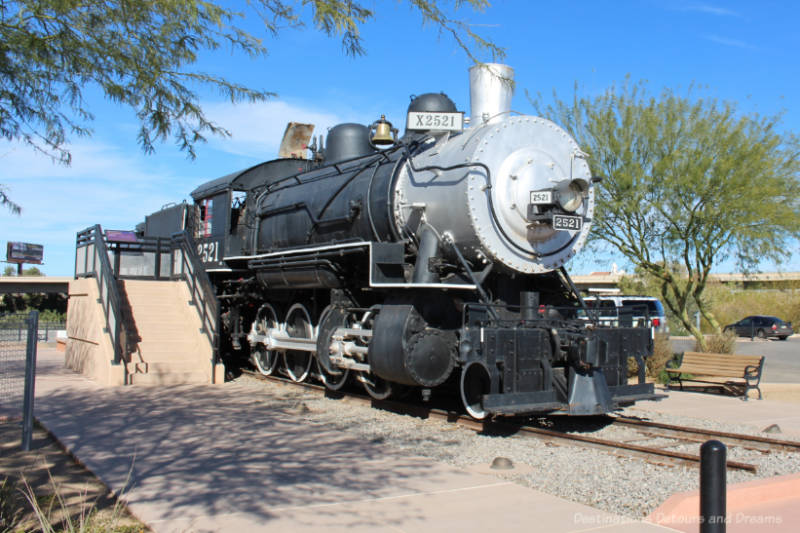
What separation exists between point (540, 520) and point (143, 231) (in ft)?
55.2

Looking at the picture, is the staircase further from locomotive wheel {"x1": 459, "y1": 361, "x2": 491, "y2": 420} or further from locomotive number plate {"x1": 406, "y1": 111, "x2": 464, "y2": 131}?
locomotive number plate {"x1": 406, "y1": 111, "x2": 464, "y2": 131}

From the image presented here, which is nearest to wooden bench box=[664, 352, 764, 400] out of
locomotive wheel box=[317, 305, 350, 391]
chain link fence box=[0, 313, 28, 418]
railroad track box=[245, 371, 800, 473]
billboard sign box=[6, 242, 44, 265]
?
railroad track box=[245, 371, 800, 473]

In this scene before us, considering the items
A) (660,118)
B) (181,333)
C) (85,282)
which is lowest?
(181,333)

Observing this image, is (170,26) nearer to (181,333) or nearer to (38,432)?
(38,432)

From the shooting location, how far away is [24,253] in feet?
176

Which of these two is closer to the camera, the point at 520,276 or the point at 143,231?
the point at 520,276

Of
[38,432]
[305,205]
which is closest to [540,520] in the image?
[38,432]

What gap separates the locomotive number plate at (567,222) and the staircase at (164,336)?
283 inches

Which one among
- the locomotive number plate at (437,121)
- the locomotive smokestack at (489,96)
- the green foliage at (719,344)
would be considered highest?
the locomotive smokestack at (489,96)

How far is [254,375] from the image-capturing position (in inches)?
520

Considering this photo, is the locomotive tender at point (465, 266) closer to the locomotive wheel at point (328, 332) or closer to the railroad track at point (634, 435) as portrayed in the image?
the locomotive wheel at point (328, 332)

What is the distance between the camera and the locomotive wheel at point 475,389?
7793 millimetres

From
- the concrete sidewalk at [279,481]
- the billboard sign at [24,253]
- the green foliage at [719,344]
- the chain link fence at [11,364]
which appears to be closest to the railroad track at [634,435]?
the concrete sidewalk at [279,481]

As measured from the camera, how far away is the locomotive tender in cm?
748
